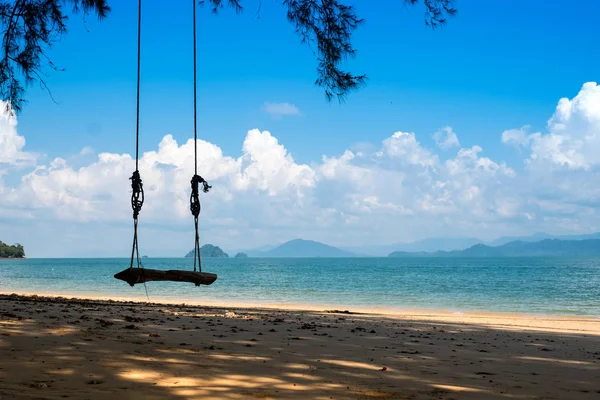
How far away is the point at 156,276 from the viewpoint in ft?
27.0

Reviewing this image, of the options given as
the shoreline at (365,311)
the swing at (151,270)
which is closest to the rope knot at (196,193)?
the swing at (151,270)

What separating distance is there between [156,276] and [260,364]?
2.72 metres

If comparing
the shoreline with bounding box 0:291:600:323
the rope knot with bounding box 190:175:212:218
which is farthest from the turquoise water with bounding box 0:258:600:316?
the rope knot with bounding box 190:175:212:218

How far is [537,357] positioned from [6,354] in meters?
6.77

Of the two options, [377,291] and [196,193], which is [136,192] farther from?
[377,291]

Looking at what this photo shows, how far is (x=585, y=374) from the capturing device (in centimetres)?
677

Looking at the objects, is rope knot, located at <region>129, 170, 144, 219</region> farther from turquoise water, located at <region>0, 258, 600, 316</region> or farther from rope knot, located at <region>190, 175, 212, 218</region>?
turquoise water, located at <region>0, 258, 600, 316</region>

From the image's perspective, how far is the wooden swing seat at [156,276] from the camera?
8016mm

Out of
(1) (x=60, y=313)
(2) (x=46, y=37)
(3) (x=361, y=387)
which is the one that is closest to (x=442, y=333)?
(3) (x=361, y=387)

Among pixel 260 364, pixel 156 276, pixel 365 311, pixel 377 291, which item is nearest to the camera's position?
pixel 260 364

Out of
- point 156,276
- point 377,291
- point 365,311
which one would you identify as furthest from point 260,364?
point 377,291

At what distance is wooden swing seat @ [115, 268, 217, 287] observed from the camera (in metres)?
8.02

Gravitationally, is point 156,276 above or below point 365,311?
above

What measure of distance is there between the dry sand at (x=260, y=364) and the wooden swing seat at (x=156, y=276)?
736mm
